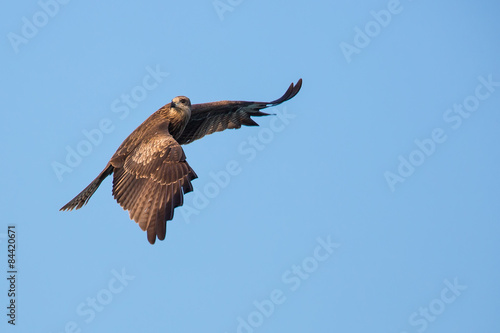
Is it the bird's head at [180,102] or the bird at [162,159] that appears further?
the bird's head at [180,102]

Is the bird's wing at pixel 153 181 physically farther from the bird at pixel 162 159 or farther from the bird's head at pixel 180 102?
the bird's head at pixel 180 102

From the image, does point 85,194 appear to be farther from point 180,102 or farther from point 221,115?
point 221,115

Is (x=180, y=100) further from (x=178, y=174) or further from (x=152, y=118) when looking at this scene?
(x=178, y=174)

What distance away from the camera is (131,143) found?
16469 mm

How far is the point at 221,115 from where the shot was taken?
1912 cm

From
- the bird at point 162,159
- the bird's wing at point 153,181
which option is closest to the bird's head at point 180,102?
the bird at point 162,159

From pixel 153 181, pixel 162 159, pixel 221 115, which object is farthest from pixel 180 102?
pixel 153 181

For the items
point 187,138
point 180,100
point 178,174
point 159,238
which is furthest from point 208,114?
point 159,238

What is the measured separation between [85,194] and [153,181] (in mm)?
2284

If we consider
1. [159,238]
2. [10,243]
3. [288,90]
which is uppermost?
[10,243]

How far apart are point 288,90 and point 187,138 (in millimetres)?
2228

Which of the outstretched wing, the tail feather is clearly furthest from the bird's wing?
the outstretched wing

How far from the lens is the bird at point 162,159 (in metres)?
14.1

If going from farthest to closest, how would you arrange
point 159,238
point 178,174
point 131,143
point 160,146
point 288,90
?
1. point 288,90
2. point 131,143
3. point 160,146
4. point 178,174
5. point 159,238
